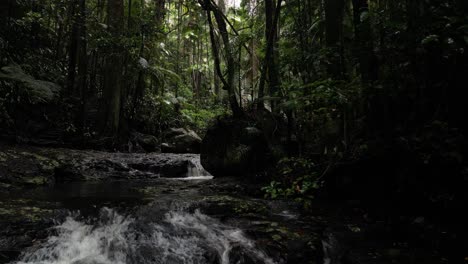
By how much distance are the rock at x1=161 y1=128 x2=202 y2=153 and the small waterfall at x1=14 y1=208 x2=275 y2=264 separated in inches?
333

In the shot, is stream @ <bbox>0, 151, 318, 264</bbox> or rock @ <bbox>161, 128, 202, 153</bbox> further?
rock @ <bbox>161, 128, 202, 153</bbox>

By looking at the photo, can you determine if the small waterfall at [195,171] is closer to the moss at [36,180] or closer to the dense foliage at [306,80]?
the dense foliage at [306,80]

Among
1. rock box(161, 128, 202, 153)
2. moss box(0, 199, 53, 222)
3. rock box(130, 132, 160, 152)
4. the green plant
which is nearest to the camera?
moss box(0, 199, 53, 222)

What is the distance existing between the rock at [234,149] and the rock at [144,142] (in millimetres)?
5429

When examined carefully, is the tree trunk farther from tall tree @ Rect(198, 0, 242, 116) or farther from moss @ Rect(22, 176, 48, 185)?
moss @ Rect(22, 176, 48, 185)

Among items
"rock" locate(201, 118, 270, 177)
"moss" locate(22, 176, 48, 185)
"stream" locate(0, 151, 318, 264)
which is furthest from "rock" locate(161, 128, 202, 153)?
"stream" locate(0, 151, 318, 264)

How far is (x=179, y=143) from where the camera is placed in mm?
13250

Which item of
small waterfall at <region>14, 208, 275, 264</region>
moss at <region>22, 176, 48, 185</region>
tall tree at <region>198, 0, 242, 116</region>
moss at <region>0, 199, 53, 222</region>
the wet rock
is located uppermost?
tall tree at <region>198, 0, 242, 116</region>

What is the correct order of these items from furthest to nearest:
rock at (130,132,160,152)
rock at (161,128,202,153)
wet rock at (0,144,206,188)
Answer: rock at (161,128,202,153)
rock at (130,132,160,152)
wet rock at (0,144,206,188)

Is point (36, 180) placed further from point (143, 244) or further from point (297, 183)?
point (297, 183)

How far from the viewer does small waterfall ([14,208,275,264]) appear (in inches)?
138

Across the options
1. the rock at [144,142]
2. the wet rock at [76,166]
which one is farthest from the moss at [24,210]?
the rock at [144,142]

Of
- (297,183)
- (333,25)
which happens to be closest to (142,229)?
(297,183)

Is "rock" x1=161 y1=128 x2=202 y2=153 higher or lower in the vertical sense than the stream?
higher
